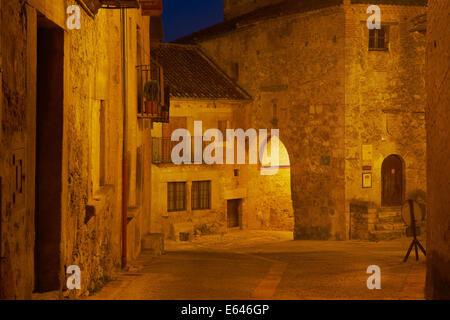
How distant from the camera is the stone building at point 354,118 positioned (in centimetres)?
2173

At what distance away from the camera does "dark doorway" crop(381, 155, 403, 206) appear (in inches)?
873

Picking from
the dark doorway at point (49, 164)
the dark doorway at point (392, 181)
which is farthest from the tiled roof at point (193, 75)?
the dark doorway at point (49, 164)

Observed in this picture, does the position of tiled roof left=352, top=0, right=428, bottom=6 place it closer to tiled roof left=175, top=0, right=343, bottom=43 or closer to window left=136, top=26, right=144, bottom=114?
tiled roof left=175, top=0, right=343, bottom=43

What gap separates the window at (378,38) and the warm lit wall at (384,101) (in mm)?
206

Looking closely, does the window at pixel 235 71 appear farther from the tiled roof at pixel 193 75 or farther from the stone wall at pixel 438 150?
the stone wall at pixel 438 150

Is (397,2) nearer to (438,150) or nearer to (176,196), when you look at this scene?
(176,196)

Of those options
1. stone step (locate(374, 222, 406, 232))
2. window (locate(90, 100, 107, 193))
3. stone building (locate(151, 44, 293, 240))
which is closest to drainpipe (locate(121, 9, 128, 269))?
window (locate(90, 100, 107, 193))
